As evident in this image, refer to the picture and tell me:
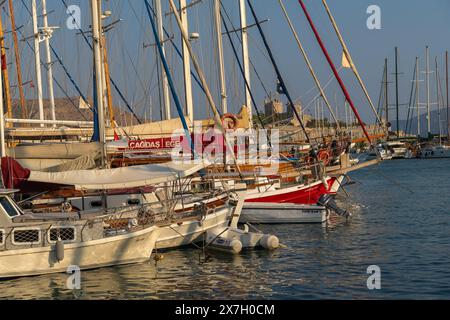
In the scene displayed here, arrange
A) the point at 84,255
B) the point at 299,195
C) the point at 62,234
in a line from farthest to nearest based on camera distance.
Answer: the point at 299,195, the point at 84,255, the point at 62,234

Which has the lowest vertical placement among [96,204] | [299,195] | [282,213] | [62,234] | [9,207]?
[282,213]

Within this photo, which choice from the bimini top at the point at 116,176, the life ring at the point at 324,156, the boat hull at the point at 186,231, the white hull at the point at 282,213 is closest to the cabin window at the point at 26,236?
the bimini top at the point at 116,176

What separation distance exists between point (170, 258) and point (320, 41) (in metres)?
14.5

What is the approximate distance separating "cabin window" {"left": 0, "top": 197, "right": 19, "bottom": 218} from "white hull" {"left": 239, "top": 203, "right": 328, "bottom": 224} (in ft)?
43.4

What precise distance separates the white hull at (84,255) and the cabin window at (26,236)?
0.24 metres

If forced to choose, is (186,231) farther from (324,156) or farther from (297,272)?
(324,156)

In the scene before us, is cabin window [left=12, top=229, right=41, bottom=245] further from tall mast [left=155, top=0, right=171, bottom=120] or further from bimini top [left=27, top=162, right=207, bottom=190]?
tall mast [left=155, top=0, right=171, bottom=120]

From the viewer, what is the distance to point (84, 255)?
72.3 ft

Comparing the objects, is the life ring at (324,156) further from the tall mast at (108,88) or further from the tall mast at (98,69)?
the tall mast at (98,69)

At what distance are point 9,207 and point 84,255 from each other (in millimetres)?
2803

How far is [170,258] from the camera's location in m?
24.8

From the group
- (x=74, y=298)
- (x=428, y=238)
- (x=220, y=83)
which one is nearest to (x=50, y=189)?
(x=74, y=298)

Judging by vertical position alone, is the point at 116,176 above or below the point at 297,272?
above

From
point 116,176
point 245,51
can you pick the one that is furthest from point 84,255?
point 245,51
